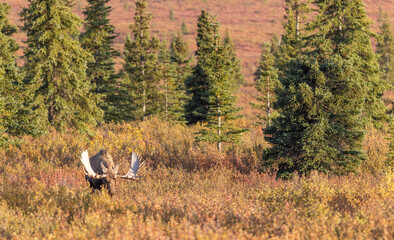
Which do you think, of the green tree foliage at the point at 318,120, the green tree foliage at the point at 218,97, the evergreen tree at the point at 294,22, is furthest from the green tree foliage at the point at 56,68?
the evergreen tree at the point at 294,22

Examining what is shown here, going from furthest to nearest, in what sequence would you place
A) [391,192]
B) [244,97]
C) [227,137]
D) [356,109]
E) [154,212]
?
1. [244,97]
2. [227,137]
3. [356,109]
4. [391,192]
5. [154,212]

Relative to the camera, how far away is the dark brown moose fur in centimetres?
726

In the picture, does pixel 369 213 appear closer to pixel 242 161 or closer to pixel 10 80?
pixel 242 161

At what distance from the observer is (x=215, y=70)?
1459 cm

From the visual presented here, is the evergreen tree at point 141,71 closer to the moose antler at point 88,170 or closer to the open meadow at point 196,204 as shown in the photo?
the open meadow at point 196,204

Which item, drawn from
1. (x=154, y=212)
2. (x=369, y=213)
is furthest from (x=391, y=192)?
(x=154, y=212)

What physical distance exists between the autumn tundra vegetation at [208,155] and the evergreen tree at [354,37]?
2.9 inches

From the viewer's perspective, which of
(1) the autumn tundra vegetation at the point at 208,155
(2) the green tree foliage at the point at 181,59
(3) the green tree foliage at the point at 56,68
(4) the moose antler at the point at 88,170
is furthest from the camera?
(2) the green tree foliage at the point at 181,59

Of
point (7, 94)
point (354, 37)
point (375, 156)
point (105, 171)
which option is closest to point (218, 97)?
point (375, 156)

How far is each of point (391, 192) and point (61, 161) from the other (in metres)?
9.88

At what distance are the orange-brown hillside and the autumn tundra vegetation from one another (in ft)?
179

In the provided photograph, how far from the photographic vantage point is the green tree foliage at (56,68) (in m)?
15.8

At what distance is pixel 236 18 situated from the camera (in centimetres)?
12794

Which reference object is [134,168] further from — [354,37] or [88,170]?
[354,37]
